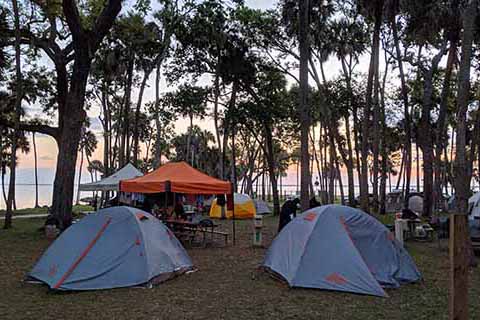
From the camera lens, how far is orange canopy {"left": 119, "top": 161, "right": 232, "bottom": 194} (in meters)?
13.3

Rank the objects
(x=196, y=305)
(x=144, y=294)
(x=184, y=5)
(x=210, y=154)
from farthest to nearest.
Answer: (x=210, y=154), (x=184, y=5), (x=144, y=294), (x=196, y=305)

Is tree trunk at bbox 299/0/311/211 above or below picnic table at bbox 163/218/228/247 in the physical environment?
above

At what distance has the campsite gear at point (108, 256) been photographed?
801 centimetres

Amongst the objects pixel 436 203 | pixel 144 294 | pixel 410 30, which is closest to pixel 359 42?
pixel 410 30

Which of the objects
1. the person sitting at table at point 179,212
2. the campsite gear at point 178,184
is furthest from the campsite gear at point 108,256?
the person sitting at table at point 179,212

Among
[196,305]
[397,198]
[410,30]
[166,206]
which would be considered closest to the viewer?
[196,305]

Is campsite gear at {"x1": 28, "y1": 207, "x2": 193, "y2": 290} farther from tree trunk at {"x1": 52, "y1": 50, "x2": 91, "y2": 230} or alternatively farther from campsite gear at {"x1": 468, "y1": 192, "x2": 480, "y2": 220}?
campsite gear at {"x1": 468, "y1": 192, "x2": 480, "y2": 220}

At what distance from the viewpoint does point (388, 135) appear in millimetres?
34219

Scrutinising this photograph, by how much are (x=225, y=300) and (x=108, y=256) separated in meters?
2.22

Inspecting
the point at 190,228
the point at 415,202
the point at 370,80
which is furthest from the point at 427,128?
the point at 190,228

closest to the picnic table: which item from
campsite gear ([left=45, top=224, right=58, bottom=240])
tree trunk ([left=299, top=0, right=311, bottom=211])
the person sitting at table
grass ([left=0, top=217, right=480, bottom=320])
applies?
the person sitting at table

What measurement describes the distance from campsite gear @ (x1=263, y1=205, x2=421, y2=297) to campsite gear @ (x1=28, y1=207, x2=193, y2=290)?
2234mm

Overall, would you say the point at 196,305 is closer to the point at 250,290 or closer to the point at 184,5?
the point at 250,290

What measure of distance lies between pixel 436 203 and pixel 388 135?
57.0 ft
